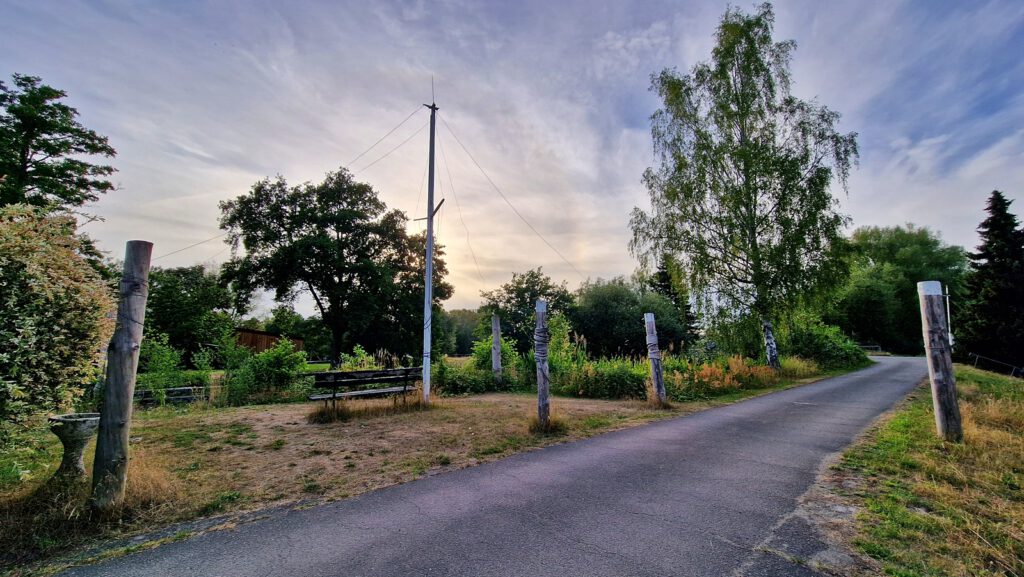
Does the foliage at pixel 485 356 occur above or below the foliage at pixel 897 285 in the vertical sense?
below

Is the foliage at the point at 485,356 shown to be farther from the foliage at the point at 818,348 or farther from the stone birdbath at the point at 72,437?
the foliage at the point at 818,348

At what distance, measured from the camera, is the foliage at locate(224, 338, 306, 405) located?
35.3 feet

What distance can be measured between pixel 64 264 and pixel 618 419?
757 cm

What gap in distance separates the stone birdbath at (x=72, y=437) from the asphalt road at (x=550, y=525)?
1561mm

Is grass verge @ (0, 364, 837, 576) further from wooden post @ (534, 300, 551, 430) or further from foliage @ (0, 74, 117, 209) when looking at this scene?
foliage @ (0, 74, 117, 209)

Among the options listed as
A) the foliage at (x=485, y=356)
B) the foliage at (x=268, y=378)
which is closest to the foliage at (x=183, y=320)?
the foliage at (x=268, y=378)

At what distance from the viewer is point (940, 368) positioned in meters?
5.23

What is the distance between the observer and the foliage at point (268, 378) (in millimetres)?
10758

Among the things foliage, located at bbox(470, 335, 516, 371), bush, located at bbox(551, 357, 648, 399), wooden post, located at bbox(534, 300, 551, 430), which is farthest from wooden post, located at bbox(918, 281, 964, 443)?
foliage, located at bbox(470, 335, 516, 371)

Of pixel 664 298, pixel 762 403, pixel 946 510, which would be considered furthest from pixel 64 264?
pixel 664 298

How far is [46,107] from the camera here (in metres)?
16.7

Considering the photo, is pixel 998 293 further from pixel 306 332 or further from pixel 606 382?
pixel 306 332

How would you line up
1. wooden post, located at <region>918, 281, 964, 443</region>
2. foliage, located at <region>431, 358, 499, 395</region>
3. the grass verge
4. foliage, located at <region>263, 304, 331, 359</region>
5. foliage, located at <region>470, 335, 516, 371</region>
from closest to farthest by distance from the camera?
the grass verge → wooden post, located at <region>918, 281, 964, 443</region> → foliage, located at <region>431, 358, 499, 395</region> → foliage, located at <region>470, 335, 516, 371</region> → foliage, located at <region>263, 304, 331, 359</region>

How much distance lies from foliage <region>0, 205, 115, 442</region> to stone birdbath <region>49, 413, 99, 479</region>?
5.9 inches
